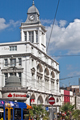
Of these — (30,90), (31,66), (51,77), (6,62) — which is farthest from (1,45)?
(51,77)

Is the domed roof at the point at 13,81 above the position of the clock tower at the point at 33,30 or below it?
below

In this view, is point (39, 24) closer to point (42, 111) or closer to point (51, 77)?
point (51, 77)

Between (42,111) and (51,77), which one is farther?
(51,77)

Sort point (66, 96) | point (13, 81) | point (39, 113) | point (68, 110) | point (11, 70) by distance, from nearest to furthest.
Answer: point (39, 113)
point (68, 110)
point (13, 81)
point (11, 70)
point (66, 96)

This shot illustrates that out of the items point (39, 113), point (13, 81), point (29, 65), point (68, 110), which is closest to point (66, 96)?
point (29, 65)

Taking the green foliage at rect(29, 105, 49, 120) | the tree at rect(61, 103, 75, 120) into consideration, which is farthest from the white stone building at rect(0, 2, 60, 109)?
the green foliage at rect(29, 105, 49, 120)

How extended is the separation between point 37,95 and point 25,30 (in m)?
21.3

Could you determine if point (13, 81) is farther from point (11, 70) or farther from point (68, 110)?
point (68, 110)

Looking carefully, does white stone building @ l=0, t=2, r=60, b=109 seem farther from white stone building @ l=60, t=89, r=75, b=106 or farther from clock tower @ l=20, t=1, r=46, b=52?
white stone building @ l=60, t=89, r=75, b=106

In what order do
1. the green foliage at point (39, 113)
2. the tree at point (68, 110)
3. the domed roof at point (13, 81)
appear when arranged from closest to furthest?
the green foliage at point (39, 113), the tree at point (68, 110), the domed roof at point (13, 81)

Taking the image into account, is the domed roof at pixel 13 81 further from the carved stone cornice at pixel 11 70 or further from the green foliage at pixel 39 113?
the green foliage at pixel 39 113

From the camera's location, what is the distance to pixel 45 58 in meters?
74.3

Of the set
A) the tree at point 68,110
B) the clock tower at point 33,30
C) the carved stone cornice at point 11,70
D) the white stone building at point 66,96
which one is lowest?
the tree at point 68,110

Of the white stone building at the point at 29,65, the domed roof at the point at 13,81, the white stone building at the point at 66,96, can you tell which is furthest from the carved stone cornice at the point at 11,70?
the white stone building at the point at 66,96
